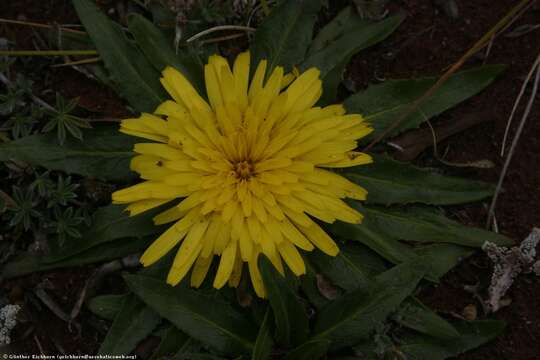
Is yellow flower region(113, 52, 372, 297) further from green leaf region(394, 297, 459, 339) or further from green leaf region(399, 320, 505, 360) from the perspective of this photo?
green leaf region(399, 320, 505, 360)

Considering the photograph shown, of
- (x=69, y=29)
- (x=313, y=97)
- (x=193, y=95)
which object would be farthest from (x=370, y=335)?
(x=69, y=29)

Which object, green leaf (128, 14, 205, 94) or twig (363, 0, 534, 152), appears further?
twig (363, 0, 534, 152)

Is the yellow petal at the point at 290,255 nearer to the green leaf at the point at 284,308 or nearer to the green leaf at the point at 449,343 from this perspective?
the green leaf at the point at 284,308

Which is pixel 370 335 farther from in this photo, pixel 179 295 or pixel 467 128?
pixel 467 128

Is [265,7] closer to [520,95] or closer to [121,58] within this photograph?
[121,58]

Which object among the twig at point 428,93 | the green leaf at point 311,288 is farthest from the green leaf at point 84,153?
the twig at point 428,93

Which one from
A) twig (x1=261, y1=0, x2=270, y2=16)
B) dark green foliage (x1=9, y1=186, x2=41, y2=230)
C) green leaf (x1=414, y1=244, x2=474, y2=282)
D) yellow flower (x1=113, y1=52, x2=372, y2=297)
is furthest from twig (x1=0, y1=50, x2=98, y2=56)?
green leaf (x1=414, y1=244, x2=474, y2=282)

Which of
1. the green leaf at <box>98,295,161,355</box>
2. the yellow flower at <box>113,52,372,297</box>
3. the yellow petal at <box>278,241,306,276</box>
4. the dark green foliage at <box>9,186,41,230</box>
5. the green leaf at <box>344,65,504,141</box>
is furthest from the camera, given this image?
the green leaf at <box>344,65,504,141</box>

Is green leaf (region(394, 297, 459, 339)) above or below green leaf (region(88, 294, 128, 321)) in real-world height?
below
